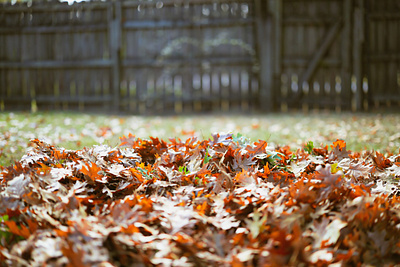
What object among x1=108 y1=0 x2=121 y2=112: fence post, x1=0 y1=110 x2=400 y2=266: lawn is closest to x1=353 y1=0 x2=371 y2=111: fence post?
x1=108 y1=0 x2=121 y2=112: fence post

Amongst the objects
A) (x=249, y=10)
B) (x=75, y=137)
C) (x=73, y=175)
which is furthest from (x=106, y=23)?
(x=73, y=175)

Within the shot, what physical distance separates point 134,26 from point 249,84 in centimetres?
296

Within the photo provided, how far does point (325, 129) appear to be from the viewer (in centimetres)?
540

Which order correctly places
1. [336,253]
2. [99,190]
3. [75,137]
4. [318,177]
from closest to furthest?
[336,253], [318,177], [99,190], [75,137]

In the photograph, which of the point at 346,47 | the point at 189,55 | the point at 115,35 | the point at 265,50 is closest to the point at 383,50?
the point at 346,47

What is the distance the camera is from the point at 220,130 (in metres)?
5.29

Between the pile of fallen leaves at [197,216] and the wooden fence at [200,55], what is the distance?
6.36 metres

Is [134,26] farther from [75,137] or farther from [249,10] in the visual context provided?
[75,137]

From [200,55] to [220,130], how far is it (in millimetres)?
3432

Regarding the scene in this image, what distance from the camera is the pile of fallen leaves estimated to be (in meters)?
1.17

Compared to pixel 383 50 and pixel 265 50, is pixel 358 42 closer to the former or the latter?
pixel 383 50

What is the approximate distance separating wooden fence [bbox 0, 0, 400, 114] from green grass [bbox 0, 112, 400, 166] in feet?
5.27

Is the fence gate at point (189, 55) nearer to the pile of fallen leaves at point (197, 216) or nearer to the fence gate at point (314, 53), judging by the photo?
the fence gate at point (314, 53)

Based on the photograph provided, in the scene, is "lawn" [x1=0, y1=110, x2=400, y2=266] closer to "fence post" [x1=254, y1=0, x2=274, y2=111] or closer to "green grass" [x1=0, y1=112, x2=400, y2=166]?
"green grass" [x1=0, y1=112, x2=400, y2=166]
